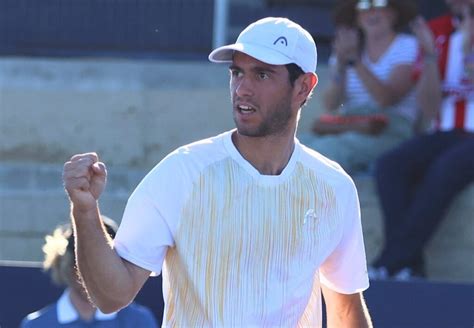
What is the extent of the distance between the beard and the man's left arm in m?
0.62

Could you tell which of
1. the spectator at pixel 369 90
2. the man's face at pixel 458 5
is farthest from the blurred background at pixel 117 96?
the man's face at pixel 458 5

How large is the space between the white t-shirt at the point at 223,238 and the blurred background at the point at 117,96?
349 centimetres

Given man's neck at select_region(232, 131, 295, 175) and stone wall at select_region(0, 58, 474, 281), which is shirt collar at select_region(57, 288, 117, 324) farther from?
stone wall at select_region(0, 58, 474, 281)

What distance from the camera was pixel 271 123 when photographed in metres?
3.71

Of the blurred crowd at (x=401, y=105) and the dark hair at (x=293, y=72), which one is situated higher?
the dark hair at (x=293, y=72)

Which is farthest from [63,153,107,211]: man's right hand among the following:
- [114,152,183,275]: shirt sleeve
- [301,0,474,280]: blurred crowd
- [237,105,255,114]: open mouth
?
[301,0,474,280]: blurred crowd

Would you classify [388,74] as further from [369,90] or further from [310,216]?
[310,216]

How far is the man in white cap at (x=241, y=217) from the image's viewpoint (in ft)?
11.5

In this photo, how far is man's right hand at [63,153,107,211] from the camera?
3330 mm

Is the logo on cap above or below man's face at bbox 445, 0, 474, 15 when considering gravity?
above

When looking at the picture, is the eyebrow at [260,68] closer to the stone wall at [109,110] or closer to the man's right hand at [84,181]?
the man's right hand at [84,181]

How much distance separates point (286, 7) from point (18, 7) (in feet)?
6.60

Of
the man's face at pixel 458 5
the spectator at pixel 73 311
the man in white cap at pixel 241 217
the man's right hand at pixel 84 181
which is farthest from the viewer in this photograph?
the man's face at pixel 458 5

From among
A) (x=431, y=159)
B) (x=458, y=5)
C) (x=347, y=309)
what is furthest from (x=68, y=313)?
(x=458, y=5)
